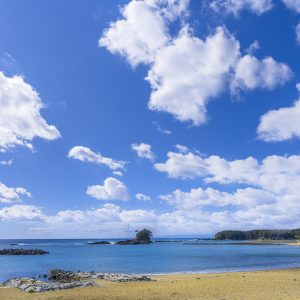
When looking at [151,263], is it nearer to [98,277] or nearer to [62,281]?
[98,277]

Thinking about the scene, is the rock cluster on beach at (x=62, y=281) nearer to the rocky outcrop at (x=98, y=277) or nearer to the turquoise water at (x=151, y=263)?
the rocky outcrop at (x=98, y=277)

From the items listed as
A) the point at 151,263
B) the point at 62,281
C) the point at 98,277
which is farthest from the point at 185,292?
the point at 151,263

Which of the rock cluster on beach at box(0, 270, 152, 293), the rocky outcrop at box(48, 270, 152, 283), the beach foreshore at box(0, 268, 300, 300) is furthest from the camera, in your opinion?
the rocky outcrop at box(48, 270, 152, 283)

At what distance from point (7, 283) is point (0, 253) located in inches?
3628

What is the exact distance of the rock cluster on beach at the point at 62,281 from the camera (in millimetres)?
34000

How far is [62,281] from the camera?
42500 millimetres

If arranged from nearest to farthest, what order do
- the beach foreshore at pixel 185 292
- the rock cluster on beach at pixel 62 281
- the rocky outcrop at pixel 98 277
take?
the beach foreshore at pixel 185 292
the rock cluster on beach at pixel 62 281
the rocky outcrop at pixel 98 277

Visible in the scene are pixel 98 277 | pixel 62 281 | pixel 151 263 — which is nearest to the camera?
pixel 62 281

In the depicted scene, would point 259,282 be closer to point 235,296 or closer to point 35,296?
point 235,296

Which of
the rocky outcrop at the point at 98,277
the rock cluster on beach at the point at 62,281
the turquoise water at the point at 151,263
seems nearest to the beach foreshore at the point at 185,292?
the rock cluster on beach at the point at 62,281

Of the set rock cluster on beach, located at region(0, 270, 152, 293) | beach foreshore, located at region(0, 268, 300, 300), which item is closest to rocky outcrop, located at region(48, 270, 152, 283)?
rock cluster on beach, located at region(0, 270, 152, 293)

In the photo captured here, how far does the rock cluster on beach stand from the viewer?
34000mm

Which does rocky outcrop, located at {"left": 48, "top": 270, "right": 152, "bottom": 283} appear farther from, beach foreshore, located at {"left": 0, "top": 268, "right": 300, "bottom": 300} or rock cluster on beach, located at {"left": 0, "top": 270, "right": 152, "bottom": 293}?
beach foreshore, located at {"left": 0, "top": 268, "right": 300, "bottom": 300}

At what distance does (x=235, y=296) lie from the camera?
28391mm
